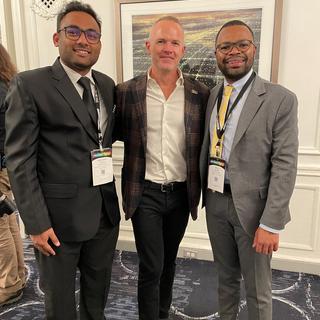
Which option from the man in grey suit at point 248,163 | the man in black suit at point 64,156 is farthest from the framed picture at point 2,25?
the man in grey suit at point 248,163

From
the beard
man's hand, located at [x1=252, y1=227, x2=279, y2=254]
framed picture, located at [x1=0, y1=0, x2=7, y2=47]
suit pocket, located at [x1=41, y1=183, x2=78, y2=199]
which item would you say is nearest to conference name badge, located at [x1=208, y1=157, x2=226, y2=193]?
man's hand, located at [x1=252, y1=227, x2=279, y2=254]

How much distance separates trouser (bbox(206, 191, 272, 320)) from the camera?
5.50 feet

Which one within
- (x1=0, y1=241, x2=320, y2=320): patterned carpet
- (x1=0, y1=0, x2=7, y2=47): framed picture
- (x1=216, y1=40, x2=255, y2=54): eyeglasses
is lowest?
(x1=0, y1=241, x2=320, y2=320): patterned carpet

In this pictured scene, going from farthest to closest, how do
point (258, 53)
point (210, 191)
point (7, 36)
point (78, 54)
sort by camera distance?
1. point (7, 36)
2. point (258, 53)
3. point (210, 191)
4. point (78, 54)

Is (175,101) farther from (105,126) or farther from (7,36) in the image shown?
(7,36)

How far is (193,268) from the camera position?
9.51 feet

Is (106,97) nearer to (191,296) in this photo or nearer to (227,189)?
(227,189)

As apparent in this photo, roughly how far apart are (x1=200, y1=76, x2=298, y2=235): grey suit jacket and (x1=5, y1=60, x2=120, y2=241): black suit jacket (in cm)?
69

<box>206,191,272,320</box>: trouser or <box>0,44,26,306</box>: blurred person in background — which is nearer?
<box>206,191,272,320</box>: trouser

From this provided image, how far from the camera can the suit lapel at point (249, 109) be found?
62.1 inches

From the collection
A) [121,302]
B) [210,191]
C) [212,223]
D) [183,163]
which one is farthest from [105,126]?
[121,302]

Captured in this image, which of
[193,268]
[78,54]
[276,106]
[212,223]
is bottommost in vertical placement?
[193,268]

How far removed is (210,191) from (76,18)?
107 centimetres

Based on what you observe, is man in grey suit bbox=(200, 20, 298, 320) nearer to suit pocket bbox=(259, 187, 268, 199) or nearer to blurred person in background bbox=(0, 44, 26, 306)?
suit pocket bbox=(259, 187, 268, 199)
